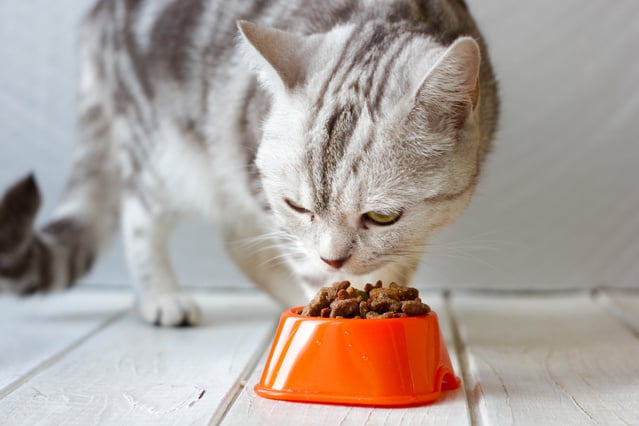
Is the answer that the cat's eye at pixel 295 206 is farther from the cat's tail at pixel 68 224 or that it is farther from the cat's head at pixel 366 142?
the cat's tail at pixel 68 224

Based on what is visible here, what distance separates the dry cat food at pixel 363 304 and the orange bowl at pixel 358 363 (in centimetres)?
3

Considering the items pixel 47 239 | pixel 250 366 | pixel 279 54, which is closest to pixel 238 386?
pixel 250 366

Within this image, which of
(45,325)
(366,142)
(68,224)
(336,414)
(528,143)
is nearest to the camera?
(336,414)

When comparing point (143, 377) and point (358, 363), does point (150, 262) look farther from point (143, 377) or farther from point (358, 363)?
point (358, 363)

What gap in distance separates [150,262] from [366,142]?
3.20 feet

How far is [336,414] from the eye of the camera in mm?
1248

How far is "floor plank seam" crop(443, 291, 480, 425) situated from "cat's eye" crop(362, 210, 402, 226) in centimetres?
33

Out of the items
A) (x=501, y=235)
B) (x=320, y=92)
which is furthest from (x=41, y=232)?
(x=501, y=235)

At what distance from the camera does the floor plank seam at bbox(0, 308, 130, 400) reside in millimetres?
1427

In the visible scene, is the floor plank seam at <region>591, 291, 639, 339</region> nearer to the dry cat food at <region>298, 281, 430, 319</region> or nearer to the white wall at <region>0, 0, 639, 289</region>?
the white wall at <region>0, 0, 639, 289</region>

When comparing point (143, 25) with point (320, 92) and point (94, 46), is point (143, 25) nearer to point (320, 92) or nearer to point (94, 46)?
point (94, 46)

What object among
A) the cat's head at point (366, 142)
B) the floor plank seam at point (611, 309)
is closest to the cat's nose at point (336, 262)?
the cat's head at point (366, 142)

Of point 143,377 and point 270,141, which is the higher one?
point 270,141

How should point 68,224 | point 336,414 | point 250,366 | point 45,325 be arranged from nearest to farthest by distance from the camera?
point 336,414, point 250,366, point 45,325, point 68,224
